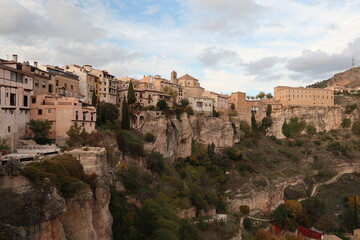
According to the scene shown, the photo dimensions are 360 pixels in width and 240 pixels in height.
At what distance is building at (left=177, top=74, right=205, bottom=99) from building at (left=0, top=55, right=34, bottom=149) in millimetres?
39687

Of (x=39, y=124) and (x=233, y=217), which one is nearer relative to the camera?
(x=39, y=124)

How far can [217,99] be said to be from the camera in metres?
56.2

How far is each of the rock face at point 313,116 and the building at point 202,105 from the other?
16.3m

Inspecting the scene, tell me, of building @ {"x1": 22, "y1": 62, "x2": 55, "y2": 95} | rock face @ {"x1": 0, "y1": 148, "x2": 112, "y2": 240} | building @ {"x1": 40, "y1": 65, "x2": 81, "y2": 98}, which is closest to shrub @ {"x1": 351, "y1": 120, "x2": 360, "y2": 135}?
building @ {"x1": 40, "y1": 65, "x2": 81, "y2": 98}

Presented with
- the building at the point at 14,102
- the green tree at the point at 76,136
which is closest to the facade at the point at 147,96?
the green tree at the point at 76,136

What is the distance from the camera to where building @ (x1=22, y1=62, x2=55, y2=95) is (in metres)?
25.4

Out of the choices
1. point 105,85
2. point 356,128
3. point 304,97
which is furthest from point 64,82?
point 356,128

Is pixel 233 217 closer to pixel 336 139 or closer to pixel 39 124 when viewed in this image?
pixel 39 124

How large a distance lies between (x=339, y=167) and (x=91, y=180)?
4631 centimetres

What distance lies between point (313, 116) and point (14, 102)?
57.4m

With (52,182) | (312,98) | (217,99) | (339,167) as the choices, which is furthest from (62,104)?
(312,98)

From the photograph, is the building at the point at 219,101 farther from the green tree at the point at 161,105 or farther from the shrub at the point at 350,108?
the shrub at the point at 350,108

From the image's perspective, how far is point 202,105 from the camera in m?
51.6

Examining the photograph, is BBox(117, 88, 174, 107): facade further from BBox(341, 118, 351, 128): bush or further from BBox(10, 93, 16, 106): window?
BBox(341, 118, 351, 128): bush
